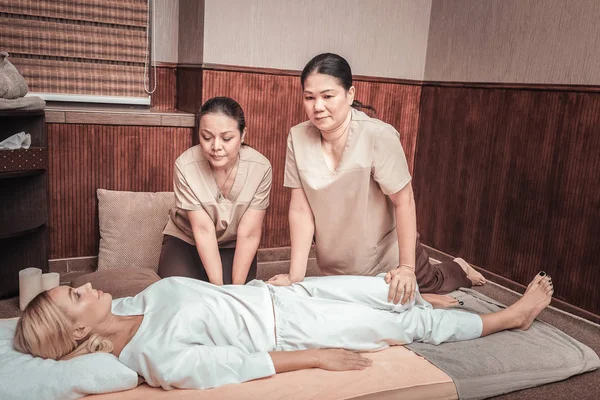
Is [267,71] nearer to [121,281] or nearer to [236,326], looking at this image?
[121,281]

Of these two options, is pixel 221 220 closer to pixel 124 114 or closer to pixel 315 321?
pixel 315 321

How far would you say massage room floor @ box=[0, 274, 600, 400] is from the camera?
70.9 inches

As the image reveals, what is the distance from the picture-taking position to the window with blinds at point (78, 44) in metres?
2.74

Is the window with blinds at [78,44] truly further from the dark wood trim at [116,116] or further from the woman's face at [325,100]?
the woman's face at [325,100]

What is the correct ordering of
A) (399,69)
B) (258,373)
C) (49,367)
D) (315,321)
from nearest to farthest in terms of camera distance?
(49,367)
(258,373)
(315,321)
(399,69)

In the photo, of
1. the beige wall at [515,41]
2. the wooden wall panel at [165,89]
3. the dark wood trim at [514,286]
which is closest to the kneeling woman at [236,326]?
the dark wood trim at [514,286]

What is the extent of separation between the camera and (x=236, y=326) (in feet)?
5.59

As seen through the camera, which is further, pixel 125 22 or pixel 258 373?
pixel 125 22

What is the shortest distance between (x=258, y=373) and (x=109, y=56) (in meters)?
2.08

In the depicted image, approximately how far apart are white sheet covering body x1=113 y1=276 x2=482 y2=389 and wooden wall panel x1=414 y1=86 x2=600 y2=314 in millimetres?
889

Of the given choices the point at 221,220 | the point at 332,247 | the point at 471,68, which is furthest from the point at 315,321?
the point at 471,68

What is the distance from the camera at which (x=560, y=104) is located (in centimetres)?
259

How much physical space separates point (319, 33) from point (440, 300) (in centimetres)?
169

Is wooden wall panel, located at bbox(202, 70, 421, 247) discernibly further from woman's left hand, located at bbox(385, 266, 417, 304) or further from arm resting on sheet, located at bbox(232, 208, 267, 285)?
woman's left hand, located at bbox(385, 266, 417, 304)
